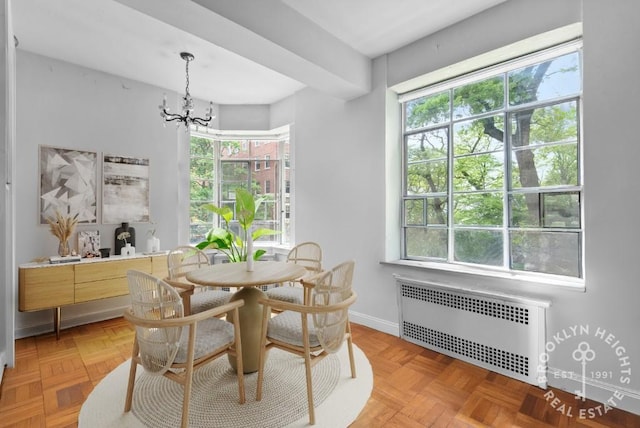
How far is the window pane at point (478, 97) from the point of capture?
2736 mm

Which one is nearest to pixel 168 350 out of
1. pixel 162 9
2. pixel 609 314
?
pixel 162 9

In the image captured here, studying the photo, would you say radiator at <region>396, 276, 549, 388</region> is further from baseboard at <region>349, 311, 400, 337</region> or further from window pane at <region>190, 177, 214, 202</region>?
window pane at <region>190, 177, 214, 202</region>

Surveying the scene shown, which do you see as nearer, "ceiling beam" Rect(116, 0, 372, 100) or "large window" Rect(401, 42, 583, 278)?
"ceiling beam" Rect(116, 0, 372, 100)

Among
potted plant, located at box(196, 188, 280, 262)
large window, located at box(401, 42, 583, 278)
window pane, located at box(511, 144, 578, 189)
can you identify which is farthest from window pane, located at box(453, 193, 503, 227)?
potted plant, located at box(196, 188, 280, 262)

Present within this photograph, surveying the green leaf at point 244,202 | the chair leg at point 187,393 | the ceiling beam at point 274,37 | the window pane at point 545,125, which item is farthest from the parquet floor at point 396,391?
the ceiling beam at point 274,37

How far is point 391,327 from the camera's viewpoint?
10.7 feet

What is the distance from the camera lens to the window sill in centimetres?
222

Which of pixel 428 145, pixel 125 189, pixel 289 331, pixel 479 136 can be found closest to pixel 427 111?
pixel 428 145

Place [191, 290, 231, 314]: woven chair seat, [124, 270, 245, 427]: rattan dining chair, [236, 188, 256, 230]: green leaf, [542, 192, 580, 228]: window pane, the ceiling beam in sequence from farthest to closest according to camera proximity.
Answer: [236, 188, 256, 230]: green leaf
[191, 290, 231, 314]: woven chair seat
[542, 192, 580, 228]: window pane
the ceiling beam
[124, 270, 245, 427]: rattan dining chair

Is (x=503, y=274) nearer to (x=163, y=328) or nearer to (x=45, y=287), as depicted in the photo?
(x=163, y=328)

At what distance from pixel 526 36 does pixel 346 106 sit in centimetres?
189

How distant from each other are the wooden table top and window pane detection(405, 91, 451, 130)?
2105 millimetres

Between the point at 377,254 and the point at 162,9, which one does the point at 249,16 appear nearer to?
the point at 162,9

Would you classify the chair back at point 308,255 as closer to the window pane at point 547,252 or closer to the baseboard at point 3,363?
the window pane at point 547,252
